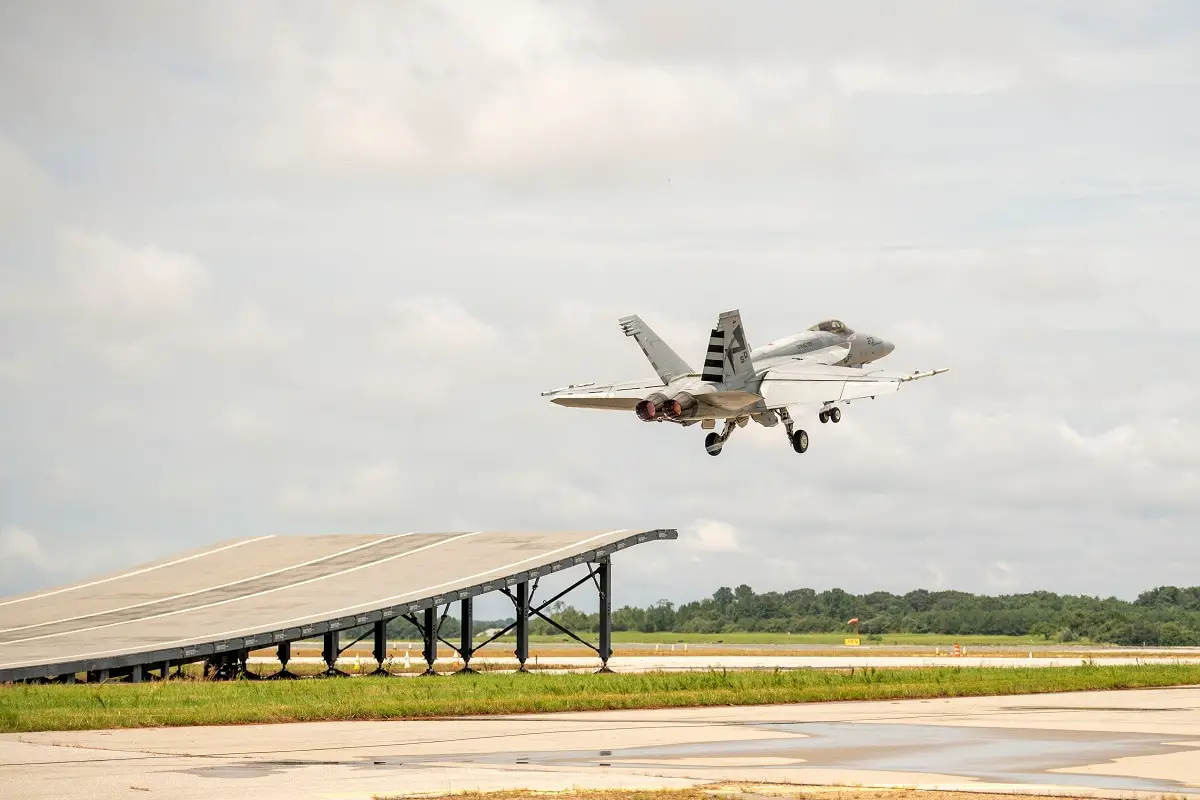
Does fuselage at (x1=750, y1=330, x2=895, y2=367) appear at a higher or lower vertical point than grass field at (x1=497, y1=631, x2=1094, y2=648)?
higher

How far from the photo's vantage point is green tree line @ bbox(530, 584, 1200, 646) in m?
112

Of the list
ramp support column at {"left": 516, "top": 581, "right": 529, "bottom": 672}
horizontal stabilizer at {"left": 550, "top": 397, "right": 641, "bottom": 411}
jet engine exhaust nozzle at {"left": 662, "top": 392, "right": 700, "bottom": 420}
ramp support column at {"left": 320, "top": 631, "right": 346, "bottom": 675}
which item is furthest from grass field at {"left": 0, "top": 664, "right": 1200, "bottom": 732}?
horizontal stabilizer at {"left": 550, "top": 397, "right": 641, "bottom": 411}

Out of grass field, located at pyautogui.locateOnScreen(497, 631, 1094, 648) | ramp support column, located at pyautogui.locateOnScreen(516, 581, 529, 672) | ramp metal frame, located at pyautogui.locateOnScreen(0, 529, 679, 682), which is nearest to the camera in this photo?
ramp metal frame, located at pyautogui.locateOnScreen(0, 529, 679, 682)

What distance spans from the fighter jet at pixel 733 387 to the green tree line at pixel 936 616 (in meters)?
66.6

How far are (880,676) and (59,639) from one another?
23657 millimetres

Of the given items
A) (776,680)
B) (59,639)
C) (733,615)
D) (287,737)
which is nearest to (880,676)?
(776,680)

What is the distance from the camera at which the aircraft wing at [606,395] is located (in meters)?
45.1

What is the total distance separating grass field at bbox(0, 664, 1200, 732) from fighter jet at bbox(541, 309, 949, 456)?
784 centimetres

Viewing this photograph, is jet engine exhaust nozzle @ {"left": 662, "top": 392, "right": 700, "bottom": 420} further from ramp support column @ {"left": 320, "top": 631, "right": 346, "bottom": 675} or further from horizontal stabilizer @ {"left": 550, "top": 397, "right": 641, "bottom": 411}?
ramp support column @ {"left": 320, "top": 631, "right": 346, "bottom": 675}

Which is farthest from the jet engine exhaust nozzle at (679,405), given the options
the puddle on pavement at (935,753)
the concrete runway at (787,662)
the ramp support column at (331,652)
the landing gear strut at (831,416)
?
the puddle on pavement at (935,753)

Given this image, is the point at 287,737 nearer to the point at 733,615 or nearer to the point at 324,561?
the point at 324,561

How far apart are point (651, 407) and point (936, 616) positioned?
94485mm

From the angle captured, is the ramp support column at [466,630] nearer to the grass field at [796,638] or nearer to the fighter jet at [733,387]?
the fighter jet at [733,387]

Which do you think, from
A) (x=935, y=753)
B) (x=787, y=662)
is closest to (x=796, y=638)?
(x=787, y=662)
